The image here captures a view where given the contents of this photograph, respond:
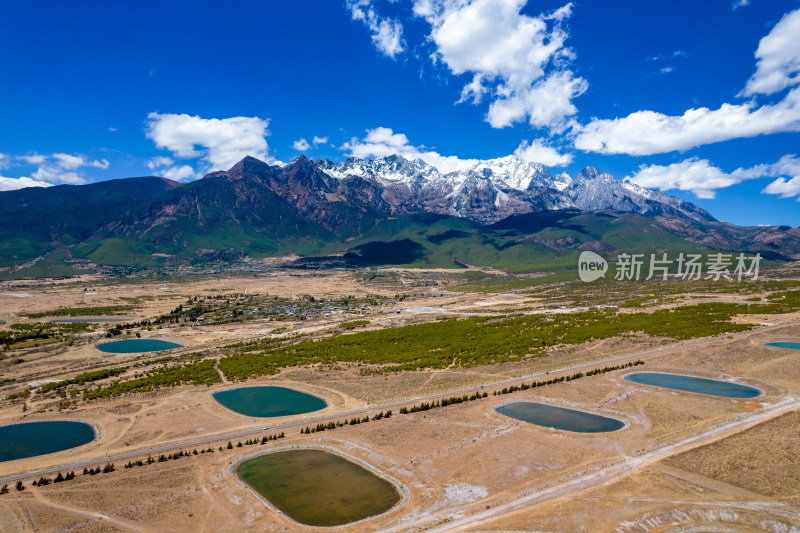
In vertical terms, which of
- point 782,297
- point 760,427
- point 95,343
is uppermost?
point 782,297

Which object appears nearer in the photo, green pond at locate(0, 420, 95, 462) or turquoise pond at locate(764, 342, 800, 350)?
green pond at locate(0, 420, 95, 462)

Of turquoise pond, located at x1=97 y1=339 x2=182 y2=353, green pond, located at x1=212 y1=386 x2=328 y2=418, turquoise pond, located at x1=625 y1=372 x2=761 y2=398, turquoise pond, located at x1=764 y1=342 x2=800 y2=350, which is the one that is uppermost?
turquoise pond, located at x1=764 y1=342 x2=800 y2=350

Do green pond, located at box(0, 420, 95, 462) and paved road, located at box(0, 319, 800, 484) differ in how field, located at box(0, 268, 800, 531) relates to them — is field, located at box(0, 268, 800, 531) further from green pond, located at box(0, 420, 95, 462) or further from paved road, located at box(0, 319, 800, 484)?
green pond, located at box(0, 420, 95, 462)

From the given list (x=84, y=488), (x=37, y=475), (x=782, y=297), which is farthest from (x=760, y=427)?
(x=782, y=297)

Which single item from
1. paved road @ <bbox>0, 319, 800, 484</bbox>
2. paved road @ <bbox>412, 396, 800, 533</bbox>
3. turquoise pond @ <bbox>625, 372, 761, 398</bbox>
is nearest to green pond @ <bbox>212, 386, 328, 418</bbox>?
paved road @ <bbox>0, 319, 800, 484</bbox>

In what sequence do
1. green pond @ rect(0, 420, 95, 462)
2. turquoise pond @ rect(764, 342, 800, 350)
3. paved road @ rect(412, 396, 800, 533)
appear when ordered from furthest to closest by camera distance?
turquoise pond @ rect(764, 342, 800, 350) → green pond @ rect(0, 420, 95, 462) → paved road @ rect(412, 396, 800, 533)

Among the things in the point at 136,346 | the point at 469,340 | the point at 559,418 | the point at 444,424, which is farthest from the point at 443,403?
the point at 136,346

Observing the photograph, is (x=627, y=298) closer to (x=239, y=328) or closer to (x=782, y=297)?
(x=782, y=297)

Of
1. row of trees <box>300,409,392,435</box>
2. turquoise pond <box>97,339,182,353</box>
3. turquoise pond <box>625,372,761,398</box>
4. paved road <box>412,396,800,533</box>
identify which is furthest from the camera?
turquoise pond <box>97,339,182,353</box>
